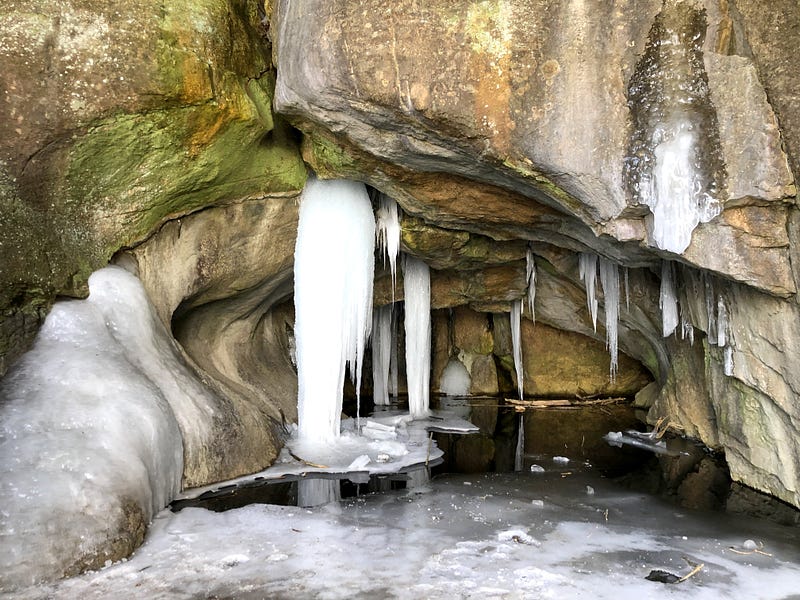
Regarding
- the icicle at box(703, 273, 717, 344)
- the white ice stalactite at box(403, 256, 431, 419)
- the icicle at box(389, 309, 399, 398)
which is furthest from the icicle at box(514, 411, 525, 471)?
the icicle at box(389, 309, 399, 398)

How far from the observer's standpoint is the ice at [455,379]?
1811cm

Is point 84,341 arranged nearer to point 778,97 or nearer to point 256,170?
point 256,170

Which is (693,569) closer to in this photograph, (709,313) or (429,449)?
(709,313)


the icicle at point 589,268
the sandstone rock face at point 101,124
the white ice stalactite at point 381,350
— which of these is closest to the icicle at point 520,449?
the icicle at point 589,268

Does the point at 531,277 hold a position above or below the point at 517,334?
above

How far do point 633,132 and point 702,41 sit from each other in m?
1.02

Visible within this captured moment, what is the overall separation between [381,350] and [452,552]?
10.2 metres

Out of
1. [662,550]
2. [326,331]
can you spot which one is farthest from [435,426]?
[662,550]

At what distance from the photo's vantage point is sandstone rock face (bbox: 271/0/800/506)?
643 cm

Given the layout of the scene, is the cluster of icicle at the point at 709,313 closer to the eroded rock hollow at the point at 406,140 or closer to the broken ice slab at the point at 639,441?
the eroded rock hollow at the point at 406,140

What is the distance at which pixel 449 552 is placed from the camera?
5.41 m

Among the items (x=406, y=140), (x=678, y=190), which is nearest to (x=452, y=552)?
(x=678, y=190)

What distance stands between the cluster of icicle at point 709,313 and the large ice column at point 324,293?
439cm

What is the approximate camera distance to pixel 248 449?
320 inches
